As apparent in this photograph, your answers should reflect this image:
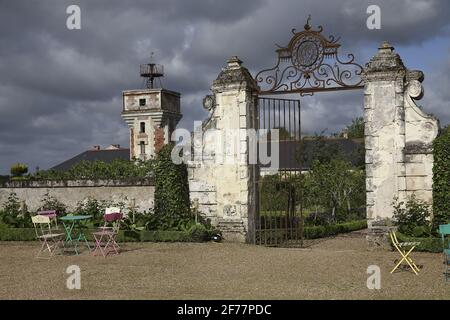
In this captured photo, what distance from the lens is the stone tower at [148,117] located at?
37250 mm

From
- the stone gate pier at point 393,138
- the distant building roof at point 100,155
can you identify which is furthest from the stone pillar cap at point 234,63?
the distant building roof at point 100,155

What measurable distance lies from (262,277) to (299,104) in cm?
520

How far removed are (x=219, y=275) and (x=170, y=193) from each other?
494cm

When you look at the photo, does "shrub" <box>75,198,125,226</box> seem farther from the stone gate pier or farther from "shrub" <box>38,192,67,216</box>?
the stone gate pier

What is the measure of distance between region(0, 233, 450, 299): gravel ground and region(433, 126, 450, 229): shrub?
902 mm

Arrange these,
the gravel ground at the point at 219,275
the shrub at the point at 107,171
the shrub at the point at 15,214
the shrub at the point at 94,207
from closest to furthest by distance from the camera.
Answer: the gravel ground at the point at 219,275 < the shrub at the point at 15,214 < the shrub at the point at 94,207 < the shrub at the point at 107,171

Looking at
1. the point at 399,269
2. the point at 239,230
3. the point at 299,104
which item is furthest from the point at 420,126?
the point at 239,230

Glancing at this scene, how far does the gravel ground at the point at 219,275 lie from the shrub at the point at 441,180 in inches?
35.5

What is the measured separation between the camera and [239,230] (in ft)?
41.1

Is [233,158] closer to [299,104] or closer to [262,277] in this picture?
[299,104]

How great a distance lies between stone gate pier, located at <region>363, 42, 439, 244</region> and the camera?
1111 centimetres

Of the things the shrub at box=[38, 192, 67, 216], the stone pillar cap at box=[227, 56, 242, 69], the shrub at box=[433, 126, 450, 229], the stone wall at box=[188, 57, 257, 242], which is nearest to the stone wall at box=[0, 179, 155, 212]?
the shrub at box=[38, 192, 67, 216]

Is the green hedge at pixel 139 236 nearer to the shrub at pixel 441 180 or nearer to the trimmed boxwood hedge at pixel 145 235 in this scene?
the trimmed boxwood hedge at pixel 145 235
